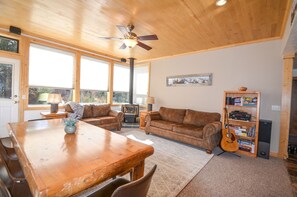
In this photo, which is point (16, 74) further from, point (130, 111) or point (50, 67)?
point (130, 111)

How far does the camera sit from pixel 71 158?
1146 mm

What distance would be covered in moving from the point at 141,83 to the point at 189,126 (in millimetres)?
3301

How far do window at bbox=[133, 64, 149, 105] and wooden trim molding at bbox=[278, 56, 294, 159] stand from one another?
171 inches

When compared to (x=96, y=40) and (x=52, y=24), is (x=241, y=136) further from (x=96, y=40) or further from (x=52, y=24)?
(x=52, y=24)

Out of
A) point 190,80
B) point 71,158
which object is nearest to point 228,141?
point 190,80

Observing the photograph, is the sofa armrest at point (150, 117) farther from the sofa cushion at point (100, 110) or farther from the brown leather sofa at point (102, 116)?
the sofa cushion at point (100, 110)

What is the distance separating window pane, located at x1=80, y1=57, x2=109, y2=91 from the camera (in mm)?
5159

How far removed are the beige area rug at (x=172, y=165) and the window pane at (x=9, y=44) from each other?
13.5 feet

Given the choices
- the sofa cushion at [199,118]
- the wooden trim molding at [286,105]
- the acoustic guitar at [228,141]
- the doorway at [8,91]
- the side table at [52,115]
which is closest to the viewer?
the wooden trim molding at [286,105]

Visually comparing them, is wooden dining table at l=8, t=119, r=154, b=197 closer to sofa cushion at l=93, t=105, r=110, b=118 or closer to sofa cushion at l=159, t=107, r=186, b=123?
sofa cushion at l=93, t=105, r=110, b=118

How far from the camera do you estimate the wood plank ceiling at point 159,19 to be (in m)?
2.36

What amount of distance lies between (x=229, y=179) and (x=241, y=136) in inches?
63.4

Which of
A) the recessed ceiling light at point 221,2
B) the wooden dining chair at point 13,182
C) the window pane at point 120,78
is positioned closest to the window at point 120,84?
the window pane at point 120,78

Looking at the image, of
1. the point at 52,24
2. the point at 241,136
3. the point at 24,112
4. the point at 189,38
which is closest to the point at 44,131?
the point at 52,24
